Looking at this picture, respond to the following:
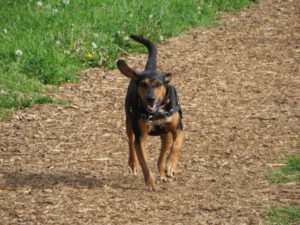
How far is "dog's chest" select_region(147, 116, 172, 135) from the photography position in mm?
6883

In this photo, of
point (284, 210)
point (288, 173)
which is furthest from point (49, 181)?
point (284, 210)

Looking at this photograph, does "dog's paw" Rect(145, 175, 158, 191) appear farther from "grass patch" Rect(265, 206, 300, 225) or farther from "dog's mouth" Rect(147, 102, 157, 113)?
"grass patch" Rect(265, 206, 300, 225)

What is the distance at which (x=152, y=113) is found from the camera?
6.81m

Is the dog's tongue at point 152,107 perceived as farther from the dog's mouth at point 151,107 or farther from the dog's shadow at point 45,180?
the dog's shadow at point 45,180

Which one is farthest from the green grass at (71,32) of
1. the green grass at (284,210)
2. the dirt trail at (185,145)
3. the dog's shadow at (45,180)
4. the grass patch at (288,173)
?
the green grass at (284,210)

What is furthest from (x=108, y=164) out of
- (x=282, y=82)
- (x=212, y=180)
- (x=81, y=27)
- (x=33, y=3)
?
(x=33, y=3)

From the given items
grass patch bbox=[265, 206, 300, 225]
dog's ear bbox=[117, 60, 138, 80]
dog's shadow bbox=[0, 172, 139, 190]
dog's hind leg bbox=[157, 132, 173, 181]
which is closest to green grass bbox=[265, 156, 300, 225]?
grass patch bbox=[265, 206, 300, 225]

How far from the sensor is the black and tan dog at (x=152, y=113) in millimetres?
6773

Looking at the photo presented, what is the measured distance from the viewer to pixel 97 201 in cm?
644

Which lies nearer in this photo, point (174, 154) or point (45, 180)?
point (174, 154)

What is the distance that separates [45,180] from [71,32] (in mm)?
5302

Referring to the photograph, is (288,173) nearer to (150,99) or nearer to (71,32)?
(150,99)

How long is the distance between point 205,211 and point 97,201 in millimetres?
988

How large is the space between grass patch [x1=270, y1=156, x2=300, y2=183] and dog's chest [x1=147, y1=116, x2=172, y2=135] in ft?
3.58
